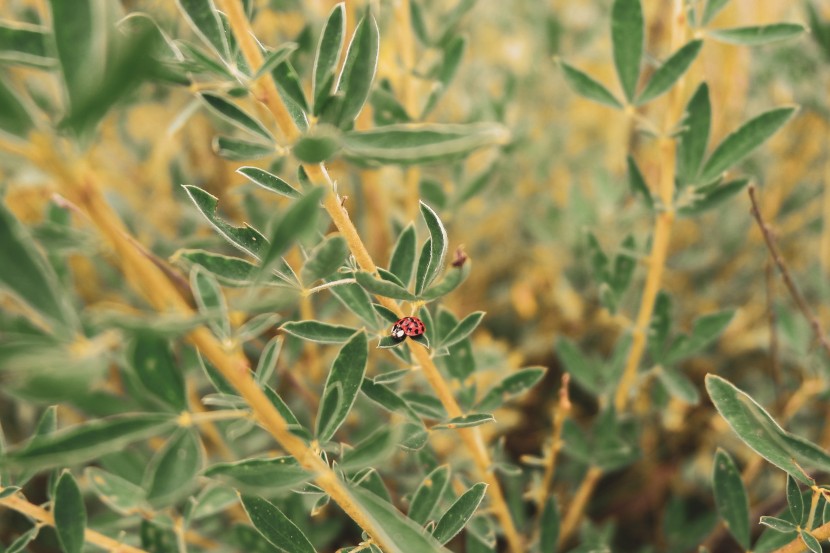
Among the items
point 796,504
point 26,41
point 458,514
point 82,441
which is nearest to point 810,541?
point 796,504

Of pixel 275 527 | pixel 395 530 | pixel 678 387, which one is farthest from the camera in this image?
pixel 678 387

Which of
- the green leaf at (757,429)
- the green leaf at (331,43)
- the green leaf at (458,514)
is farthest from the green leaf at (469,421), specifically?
the green leaf at (331,43)

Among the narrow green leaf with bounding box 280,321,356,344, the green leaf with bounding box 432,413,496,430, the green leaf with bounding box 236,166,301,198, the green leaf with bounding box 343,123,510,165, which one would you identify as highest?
the green leaf with bounding box 343,123,510,165

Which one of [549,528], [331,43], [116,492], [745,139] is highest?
[331,43]

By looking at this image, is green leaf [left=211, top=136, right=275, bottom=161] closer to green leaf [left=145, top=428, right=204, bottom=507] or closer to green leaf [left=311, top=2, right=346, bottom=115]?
green leaf [left=311, top=2, right=346, bottom=115]

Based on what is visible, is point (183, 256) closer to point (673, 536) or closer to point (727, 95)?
point (673, 536)

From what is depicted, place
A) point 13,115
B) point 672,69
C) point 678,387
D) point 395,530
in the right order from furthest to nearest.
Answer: point 678,387, point 672,69, point 395,530, point 13,115

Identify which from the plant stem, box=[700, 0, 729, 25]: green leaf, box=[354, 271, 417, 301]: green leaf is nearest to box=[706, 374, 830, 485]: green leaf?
box=[354, 271, 417, 301]: green leaf

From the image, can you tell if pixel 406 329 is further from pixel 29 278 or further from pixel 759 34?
pixel 759 34
